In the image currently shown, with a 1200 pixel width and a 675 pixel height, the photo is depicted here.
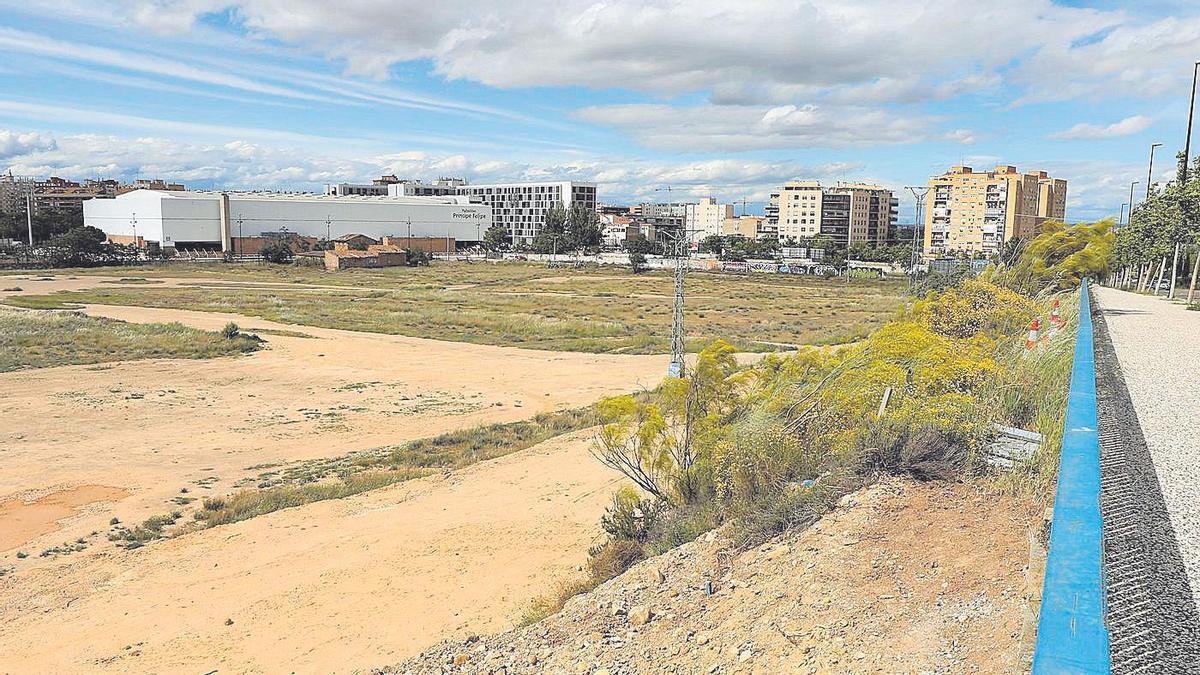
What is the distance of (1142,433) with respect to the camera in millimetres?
7789

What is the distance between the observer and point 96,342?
40438 millimetres

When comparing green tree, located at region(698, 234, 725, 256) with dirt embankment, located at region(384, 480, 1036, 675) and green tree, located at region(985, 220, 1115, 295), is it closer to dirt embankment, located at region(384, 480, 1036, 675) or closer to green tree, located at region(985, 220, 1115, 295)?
green tree, located at region(985, 220, 1115, 295)

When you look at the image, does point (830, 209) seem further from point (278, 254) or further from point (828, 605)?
point (828, 605)

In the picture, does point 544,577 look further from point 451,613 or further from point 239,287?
point 239,287

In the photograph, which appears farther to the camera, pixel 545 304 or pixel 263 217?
pixel 263 217

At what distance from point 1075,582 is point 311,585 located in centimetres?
1082

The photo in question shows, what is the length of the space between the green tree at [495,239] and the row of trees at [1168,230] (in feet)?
379

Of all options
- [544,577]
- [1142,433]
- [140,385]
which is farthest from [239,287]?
[1142,433]

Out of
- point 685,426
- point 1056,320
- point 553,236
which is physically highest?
point 553,236

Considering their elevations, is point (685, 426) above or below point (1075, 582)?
below

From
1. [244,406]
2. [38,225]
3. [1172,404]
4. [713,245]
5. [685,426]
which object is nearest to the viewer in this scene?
[1172,404]

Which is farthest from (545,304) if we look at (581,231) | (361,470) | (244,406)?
(581,231)

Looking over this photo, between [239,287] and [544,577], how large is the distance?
76170 millimetres

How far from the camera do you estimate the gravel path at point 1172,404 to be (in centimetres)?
546
